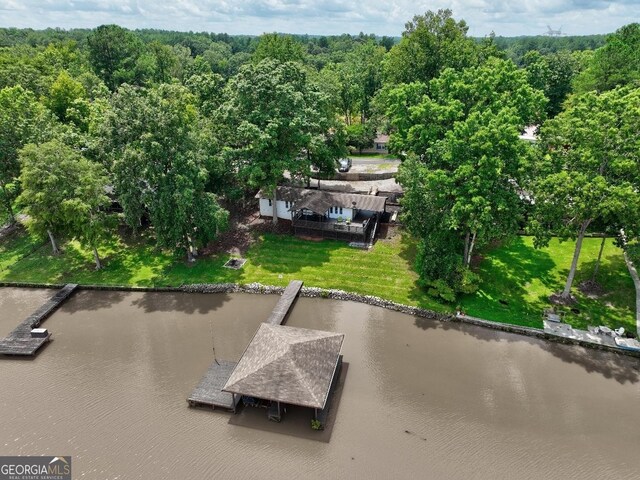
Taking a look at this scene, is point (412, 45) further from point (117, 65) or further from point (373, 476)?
point (117, 65)

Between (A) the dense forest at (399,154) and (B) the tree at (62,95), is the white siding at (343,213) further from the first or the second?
(B) the tree at (62,95)

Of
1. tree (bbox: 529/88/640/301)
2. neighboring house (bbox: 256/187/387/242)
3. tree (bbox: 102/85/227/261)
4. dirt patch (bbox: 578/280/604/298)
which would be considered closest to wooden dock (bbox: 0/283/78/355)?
tree (bbox: 102/85/227/261)

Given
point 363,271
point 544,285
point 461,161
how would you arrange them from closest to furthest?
point 461,161 < point 544,285 < point 363,271

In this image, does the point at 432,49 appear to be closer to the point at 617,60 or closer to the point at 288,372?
the point at 617,60

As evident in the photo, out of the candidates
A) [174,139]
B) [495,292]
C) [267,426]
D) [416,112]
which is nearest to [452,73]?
[416,112]

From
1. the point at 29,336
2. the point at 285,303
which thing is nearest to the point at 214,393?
the point at 285,303

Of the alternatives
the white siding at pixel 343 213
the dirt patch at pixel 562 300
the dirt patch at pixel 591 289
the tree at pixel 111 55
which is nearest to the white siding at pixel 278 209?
the white siding at pixel 343 213
